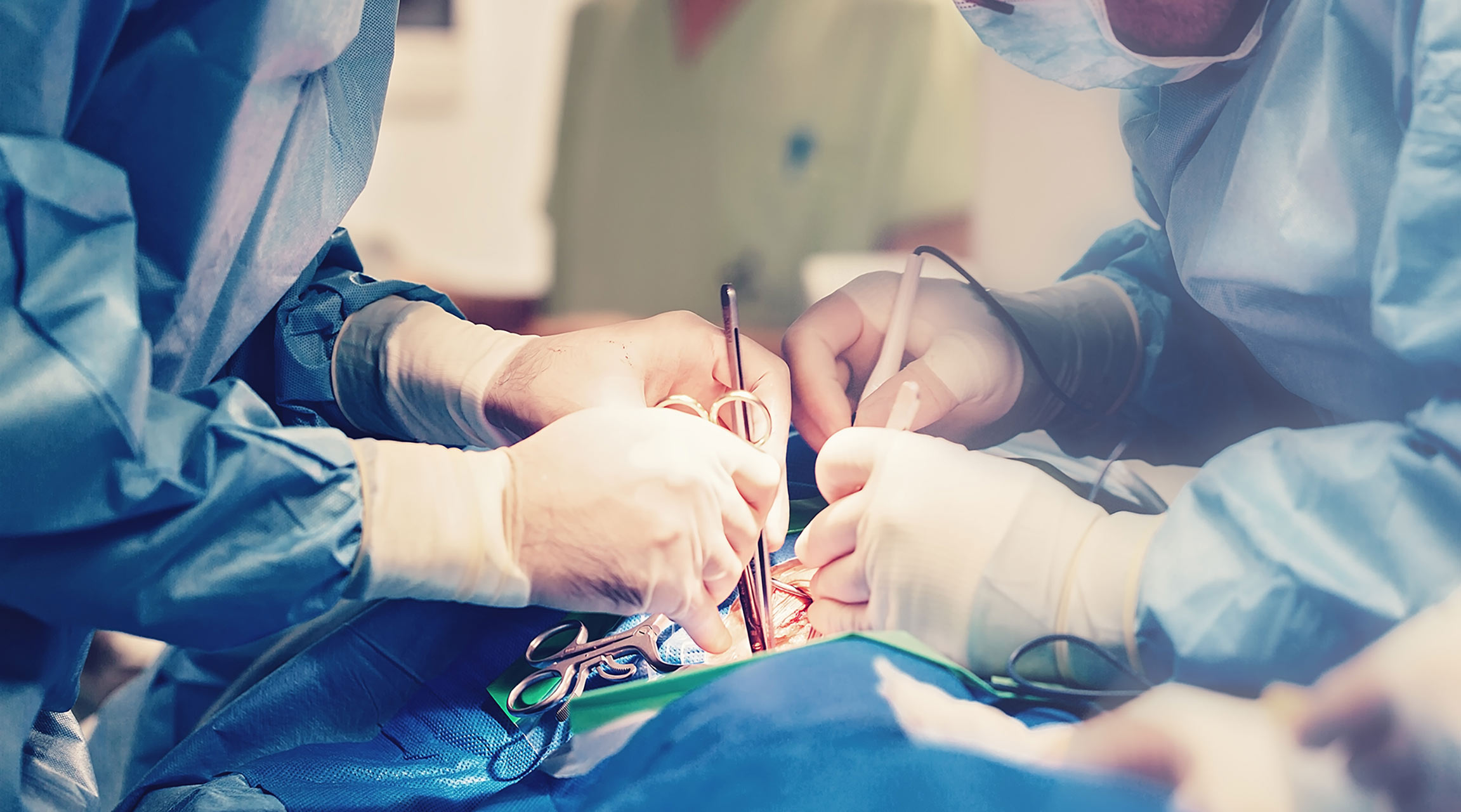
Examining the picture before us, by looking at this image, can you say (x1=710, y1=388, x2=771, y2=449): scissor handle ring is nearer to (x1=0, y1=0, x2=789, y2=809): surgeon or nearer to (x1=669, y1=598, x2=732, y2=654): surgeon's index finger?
(x1=0, y1=0, x2=789, y2=809): surgeon

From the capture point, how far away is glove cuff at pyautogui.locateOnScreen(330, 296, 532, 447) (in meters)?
1.09

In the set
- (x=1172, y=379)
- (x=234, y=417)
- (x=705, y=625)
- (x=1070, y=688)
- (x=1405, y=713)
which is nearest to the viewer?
(x=1405, y=713)

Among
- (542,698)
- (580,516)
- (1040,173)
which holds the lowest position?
(542,698)

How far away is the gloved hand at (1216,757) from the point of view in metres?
0.64

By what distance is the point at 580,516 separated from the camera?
0.86 metres

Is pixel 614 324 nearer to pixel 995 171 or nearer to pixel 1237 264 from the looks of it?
pixel 995 171

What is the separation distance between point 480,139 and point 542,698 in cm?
62

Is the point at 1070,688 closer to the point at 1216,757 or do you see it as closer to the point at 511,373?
the point at 1216,757

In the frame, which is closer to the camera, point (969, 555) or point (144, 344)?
point (144, 344)

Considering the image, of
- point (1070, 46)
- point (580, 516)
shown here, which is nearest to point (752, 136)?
point (1070, 46)

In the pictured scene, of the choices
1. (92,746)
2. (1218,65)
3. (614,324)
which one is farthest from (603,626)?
(1218,65)

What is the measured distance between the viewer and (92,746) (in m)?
1.20

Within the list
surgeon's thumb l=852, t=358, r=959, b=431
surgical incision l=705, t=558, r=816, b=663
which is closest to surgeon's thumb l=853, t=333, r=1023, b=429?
surgeon's thumb l=852, t=358, r=959, b=431

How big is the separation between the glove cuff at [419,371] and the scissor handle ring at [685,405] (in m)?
0.19
